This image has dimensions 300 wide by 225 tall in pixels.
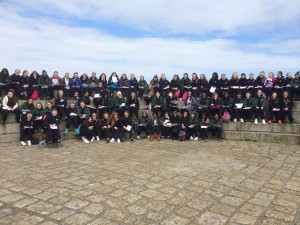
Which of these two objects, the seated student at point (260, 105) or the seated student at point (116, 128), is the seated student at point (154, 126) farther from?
the seated student at point (260, 105)

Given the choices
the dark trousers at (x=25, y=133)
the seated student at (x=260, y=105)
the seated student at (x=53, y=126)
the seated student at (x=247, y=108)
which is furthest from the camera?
the seated student at (x=247, y=108)

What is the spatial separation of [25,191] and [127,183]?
219 centimetres

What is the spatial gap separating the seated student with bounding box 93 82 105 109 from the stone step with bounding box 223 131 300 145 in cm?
628

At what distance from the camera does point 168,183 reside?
21.4ft

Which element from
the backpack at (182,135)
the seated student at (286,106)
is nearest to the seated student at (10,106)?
the backpack at (182,135)

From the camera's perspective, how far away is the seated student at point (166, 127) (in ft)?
42.9

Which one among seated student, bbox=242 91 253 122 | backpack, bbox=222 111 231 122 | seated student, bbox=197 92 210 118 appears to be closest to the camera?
seated student, bbox=242 91 253 122

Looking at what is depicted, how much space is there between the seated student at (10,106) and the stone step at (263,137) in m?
9.44

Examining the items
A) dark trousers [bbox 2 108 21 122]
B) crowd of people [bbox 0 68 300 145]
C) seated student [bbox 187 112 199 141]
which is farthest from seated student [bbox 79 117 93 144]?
seated student [bbox 187 112 199 141]

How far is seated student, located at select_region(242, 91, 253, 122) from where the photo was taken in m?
13.0

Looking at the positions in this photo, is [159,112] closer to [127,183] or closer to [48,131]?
[48,131]

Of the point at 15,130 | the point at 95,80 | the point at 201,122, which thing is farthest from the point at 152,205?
the point at 95,80

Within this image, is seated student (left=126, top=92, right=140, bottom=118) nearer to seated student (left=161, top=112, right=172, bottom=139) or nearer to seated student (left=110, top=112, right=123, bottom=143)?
seated student (left=110, top=112, right=123, bottom=143)

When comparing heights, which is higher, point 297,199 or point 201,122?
point 201,122
